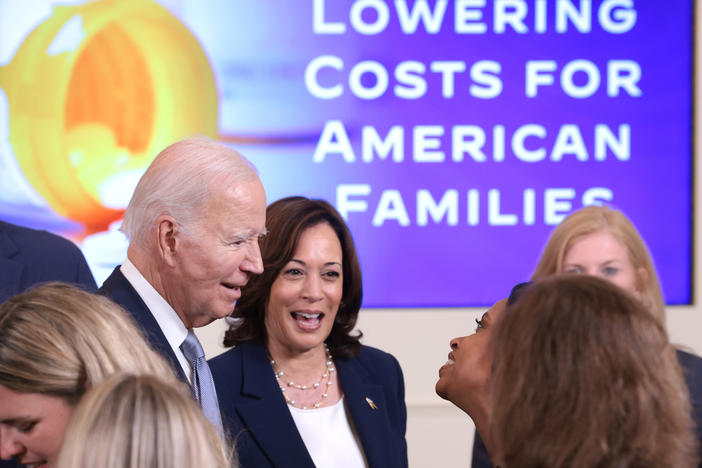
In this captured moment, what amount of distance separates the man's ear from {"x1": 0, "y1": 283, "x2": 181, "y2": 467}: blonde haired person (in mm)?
465

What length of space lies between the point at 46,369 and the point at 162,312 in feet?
1.65

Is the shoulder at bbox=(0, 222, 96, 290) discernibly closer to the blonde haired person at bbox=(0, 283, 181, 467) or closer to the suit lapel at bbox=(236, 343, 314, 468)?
the suit lapel at bbox=(236, 343, 314, 468)

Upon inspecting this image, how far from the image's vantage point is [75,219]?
4.05m

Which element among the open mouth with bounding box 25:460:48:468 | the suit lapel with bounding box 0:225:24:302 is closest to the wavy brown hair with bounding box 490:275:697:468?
the open mouth with bounding box 25:460:48:468

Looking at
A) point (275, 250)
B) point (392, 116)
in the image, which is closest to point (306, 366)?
point (275, 250)

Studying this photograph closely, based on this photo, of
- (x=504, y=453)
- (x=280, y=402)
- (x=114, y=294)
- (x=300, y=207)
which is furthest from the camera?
(x=300, y=207)

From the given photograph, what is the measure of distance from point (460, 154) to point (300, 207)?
1.63m

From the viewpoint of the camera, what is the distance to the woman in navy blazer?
2.48 meters

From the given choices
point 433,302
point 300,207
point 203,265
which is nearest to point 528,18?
point 433,302

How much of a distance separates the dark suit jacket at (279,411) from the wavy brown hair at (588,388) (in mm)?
1105

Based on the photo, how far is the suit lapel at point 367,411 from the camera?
2.55 metres

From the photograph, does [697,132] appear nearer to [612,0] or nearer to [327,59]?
[612,0]

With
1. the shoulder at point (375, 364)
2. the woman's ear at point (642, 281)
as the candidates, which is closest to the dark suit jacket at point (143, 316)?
the shoulder at point (375, 364)

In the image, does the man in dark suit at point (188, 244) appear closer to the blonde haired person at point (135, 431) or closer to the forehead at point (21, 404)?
the forehead at point (21, 404)
